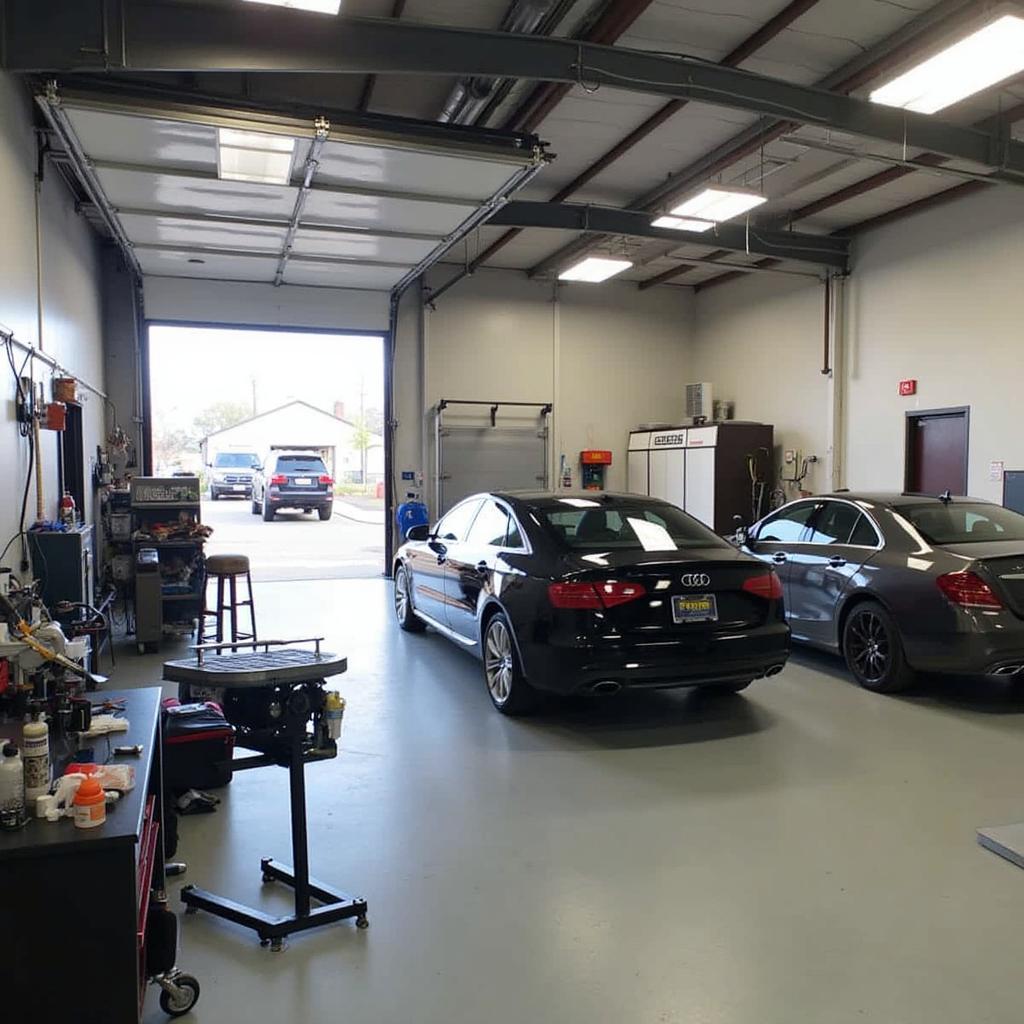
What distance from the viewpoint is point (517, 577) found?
4.70 meters

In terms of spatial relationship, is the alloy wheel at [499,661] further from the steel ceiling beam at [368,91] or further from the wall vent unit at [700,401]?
the wall vent unit at [700,401]

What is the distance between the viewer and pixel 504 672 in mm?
4863

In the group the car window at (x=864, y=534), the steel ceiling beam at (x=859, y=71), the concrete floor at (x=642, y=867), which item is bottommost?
the concrete floor at (x=642, y=867)

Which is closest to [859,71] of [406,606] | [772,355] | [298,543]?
[406,606]

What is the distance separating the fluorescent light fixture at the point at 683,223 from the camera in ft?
27.3

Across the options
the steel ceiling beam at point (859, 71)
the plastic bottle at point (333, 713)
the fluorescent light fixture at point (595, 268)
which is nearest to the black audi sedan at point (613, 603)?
the plastic bottle at point (333, 713)

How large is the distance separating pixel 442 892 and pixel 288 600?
277 inches

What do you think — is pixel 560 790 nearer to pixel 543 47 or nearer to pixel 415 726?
pixel 415 726

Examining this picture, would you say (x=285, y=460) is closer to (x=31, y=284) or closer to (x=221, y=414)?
(x=31, y=284)

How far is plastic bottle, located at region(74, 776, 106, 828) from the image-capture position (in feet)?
5.50

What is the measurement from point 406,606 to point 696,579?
144 inches

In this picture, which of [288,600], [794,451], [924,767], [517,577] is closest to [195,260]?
[288,600]

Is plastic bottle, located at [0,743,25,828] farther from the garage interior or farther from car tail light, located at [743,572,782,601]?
car tail light, located at [743,572,782,601]

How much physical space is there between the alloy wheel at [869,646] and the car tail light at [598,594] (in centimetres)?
206
